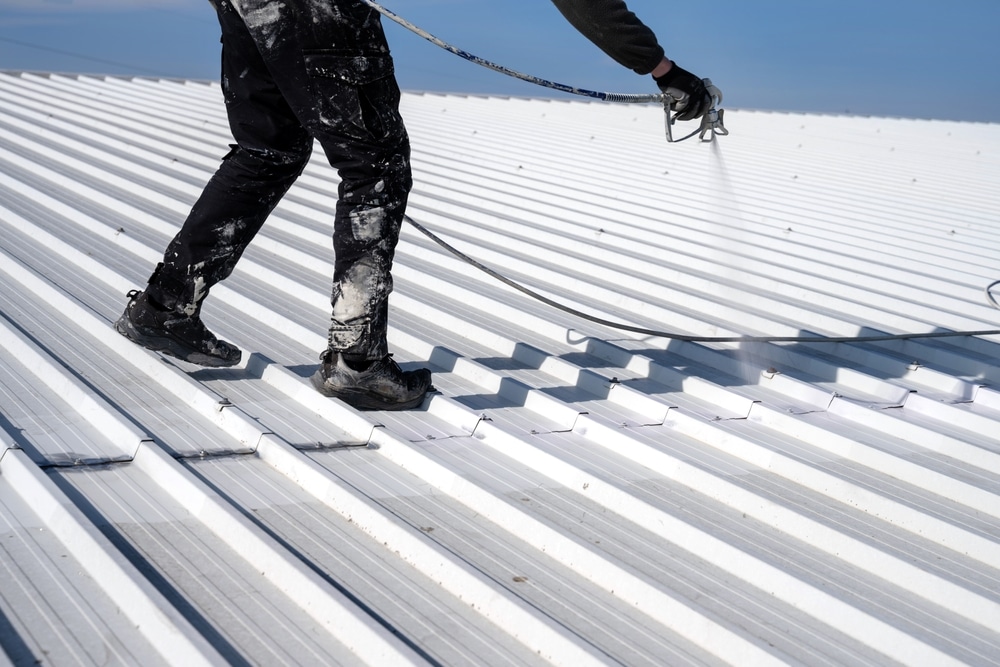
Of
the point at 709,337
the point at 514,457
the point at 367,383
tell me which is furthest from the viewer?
the point at 709,337

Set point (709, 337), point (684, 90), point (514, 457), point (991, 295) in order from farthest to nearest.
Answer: point (991, 295) < point (709, 337) < point (684, 90) < point (514, 457)

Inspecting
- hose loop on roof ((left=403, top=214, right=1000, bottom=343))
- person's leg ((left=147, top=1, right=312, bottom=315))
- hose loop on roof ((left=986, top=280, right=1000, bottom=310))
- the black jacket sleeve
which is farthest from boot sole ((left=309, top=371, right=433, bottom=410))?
hose loop on roof ((left=986, top=280, right=1000, bottom=310))

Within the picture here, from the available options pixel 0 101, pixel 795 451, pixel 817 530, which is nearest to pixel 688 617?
pixel 817 530

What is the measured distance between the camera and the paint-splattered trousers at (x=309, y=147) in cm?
227

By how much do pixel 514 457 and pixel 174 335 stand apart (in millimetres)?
950

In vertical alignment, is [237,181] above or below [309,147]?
below

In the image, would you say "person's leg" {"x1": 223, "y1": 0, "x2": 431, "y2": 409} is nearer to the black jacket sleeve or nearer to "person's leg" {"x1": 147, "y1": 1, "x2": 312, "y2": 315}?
"person's leg" {"x1": 147, "y1": 1, "x2": 312, "y2": 315}

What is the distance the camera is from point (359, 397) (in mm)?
2428

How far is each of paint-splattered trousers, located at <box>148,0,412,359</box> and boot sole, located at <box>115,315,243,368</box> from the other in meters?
0.10

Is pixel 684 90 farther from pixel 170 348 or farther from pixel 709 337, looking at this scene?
pixel 170 348

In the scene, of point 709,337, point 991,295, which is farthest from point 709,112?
point 991,295

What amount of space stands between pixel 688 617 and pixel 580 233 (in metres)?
3.16

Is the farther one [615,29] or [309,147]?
[309,147]

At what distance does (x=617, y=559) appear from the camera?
5.88 ft
